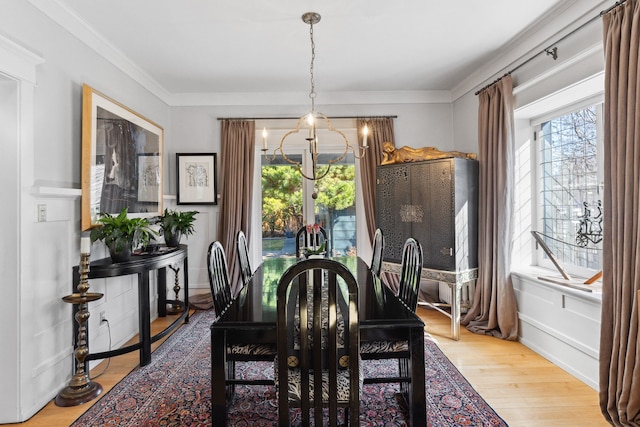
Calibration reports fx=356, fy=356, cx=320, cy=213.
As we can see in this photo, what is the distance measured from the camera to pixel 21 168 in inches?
81.1

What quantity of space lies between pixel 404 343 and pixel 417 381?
234 mm

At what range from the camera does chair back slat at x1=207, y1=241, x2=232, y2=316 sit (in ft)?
6.46

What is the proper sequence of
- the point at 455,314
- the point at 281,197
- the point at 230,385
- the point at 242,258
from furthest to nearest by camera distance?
1. the point at 281,197
2. the point at 455,314
3. the point at 242,258
4. the point at 230,385

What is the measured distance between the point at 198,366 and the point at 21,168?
69.0 inches

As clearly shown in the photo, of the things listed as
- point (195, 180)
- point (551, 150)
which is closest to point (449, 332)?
point (551, 150)

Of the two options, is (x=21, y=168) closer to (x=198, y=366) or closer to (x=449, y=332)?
(x=198, y=366)

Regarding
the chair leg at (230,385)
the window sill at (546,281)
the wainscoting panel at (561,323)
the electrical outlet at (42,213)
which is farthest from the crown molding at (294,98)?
the chair leg at (230,385)

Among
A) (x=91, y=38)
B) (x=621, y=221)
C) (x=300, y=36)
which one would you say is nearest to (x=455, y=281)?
(x=621, y=221)

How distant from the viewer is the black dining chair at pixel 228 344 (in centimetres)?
184

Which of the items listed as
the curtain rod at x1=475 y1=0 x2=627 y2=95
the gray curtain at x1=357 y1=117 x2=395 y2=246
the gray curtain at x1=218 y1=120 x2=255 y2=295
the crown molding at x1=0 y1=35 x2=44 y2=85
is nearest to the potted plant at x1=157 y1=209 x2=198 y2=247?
the gray curtain at x1=218 y1=120 x2=255 y2=295

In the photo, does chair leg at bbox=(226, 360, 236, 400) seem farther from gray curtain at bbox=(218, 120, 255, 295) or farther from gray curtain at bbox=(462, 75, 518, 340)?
gray curtain at bbox=(462, 75, 518, 340)

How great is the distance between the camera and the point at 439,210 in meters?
3.46

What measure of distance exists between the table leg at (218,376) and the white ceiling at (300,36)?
2.14 m

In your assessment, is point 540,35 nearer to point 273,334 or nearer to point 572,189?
point 572,189
